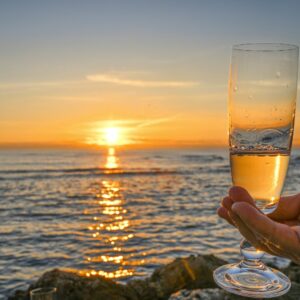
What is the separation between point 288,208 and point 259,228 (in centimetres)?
75

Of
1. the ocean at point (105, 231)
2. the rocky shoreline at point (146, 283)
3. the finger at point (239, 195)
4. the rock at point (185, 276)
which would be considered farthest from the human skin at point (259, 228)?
the ocean at point (105, 231)

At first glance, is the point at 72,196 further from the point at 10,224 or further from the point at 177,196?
the point at 10,224

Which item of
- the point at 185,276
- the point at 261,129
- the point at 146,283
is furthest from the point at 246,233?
the point at 146,283

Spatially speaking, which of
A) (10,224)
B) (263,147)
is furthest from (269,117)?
(10,224)

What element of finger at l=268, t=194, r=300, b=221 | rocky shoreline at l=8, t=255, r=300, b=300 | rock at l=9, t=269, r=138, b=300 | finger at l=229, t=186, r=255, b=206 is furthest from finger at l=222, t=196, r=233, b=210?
rock at l=9, t=269, r=138, b=300

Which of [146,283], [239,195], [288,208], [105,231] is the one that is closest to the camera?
[239,195]

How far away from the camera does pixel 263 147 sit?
195 cm

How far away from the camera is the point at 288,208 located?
2.37 m

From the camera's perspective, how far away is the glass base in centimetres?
189

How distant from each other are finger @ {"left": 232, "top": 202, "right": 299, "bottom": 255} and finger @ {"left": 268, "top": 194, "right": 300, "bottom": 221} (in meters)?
0.56

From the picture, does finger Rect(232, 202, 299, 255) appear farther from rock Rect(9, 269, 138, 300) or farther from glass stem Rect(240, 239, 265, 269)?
rock Rect(9, 269, 138, 300)

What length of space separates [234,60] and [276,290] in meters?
1.01

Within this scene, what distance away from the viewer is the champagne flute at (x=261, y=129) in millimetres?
1896

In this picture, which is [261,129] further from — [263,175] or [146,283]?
[146,283]
